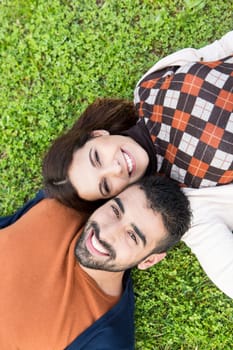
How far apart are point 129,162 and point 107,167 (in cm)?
12

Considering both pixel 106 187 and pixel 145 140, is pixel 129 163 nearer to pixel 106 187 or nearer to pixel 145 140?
pixel 106 187

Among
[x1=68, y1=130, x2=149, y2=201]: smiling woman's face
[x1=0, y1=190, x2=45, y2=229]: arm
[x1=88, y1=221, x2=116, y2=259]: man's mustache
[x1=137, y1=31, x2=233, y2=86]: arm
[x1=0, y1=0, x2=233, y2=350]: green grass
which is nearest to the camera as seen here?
[x1=88, y1=221, x2=116, y2=259]: man's mustache

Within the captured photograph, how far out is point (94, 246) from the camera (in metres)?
2.35

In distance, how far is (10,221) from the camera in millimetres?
2963

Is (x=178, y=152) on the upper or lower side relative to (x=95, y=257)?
upper

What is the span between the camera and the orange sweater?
2.46 meters

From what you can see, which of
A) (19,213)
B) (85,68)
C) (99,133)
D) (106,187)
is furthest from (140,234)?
(85,68)

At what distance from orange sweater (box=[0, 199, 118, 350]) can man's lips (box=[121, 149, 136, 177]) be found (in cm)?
55

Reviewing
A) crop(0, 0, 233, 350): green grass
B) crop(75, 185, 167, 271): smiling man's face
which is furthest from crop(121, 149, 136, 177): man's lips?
crop(0, 0, 233, 350): green grass

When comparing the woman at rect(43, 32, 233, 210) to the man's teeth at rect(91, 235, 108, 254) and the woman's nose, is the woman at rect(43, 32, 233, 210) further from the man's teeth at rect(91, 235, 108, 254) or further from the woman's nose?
the man's teeth at rect(91, 235, 108, 254)

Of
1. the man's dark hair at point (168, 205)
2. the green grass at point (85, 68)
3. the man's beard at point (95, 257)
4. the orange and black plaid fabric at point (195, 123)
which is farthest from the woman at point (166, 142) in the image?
the green grass at point (85, 68)

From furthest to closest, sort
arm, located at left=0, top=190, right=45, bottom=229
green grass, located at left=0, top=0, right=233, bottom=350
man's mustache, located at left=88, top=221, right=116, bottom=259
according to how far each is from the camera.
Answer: green grass, located at left=0, top=0, right=233, bottom=350 → arm, located at left=0, top=190, right=45, bottom=229 → man's mustache, located at left=88, top=221, right=116, bottom=259

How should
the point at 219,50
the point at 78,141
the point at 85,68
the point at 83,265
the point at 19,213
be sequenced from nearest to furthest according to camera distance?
1. the point at 83,265
2. the point at 78,141
3. the point at 219,50
4. the point at 19,213
5. the point at 85,68

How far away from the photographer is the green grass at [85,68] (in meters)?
3.14
